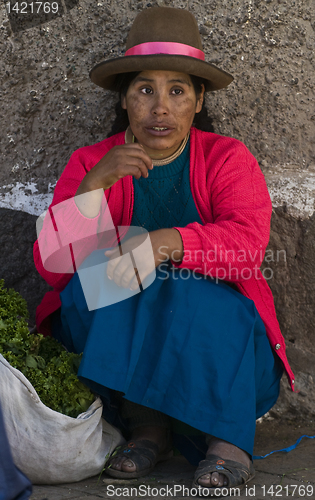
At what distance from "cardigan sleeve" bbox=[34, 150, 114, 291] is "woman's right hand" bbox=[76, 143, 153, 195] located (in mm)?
93

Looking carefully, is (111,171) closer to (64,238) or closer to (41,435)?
(64,238)

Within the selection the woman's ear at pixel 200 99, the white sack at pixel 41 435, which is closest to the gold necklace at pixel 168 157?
the woman's ear at pixel 200 99

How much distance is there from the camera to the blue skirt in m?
1.66

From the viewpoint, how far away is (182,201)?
6.89 ft

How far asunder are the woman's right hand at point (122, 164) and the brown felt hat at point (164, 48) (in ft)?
1.23

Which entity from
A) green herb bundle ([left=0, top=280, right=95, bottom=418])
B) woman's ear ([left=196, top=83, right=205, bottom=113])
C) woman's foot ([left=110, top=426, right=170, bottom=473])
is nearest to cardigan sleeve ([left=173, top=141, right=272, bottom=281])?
woman's ear ([left=196, top=83, right=205, bottom=113])

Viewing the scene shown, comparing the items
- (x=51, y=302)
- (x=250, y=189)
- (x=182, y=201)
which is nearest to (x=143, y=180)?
(x=182, y=201)

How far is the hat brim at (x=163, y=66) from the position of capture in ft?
6.37

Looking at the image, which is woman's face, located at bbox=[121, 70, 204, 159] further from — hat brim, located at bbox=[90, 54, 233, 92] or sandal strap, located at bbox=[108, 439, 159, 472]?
Result: sandal strap, located at bbox=[108, 439, 159, 472]

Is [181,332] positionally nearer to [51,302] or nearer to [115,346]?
[115,346]

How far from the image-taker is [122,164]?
1.82 metres

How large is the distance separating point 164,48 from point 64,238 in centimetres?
84

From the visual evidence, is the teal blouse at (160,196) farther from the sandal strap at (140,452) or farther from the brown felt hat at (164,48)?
the sandal strap at (140,452)

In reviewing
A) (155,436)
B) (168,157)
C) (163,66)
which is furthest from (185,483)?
(163,66)
